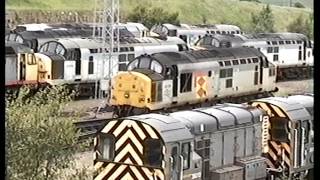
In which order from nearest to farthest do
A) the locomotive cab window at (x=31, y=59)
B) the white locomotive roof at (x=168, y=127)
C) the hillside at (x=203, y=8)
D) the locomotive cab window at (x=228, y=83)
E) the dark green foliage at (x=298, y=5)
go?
the white locomotive roof at (x=168, y=127) → the locomotive cab window at (x=228, y=83) → the locomotive cab window at (x=31, y=59) → the hillside at (x=203, y=8) → the dark green foliage at (x=298, y=5)

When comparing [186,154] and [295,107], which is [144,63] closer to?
[295,107]

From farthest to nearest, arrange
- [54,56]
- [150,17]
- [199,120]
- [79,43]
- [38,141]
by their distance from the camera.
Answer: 1. [150,17]
2. [79,43]
3. [54,56]
4. [199,120]
5. [38,141]

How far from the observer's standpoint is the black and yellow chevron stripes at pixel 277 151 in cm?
622

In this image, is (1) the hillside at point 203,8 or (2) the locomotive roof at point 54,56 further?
(1) the hillside at point 203,8

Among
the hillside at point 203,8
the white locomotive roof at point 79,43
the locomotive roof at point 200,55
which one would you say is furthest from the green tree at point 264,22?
the white locomotive roof at point 79,43

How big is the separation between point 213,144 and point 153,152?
0.74m

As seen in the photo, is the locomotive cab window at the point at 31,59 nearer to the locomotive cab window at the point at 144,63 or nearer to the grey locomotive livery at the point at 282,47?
the locomotive cab window at the point at 144,63

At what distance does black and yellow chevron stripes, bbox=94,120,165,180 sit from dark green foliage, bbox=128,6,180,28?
791 inches

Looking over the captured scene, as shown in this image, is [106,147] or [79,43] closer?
[106,147]

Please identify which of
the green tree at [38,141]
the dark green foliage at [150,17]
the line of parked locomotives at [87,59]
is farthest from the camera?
the dark green foliage at [150,17]

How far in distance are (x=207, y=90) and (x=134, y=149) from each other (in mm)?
6245

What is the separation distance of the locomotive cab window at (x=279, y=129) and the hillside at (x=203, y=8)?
65.4 ft

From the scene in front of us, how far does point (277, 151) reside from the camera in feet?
20.8

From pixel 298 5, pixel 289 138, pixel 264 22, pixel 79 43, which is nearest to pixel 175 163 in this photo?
pixel 289 138
